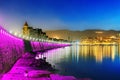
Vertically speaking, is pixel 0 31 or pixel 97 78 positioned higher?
pixel 0 31

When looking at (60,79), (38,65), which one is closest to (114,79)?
(38,65)

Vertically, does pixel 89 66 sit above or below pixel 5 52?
below

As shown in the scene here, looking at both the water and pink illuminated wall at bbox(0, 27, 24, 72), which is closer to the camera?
pink illuminated wall at bbox(0, 27, 24, 72)

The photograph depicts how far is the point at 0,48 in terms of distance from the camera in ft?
109

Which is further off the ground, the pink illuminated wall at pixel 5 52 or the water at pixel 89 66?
the pink illuminated wall at pixel 5 52

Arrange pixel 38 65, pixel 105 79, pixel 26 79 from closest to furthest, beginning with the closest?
pixel 26 79
pixel 105 79
pixel 38 65

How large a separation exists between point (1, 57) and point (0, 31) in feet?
20.7

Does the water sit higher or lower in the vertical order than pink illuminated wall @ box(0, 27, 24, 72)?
lower

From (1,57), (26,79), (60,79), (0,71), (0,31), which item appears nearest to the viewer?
(26,79)

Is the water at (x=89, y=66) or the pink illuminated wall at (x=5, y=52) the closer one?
the pink illuminated wall at (x=5, y=52)

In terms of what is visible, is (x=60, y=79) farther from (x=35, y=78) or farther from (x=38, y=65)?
(x=38, y=65)

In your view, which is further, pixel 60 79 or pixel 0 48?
pixel 0 48

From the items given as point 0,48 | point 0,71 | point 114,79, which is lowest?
point 114,79

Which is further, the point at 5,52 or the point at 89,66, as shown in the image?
the point at 89,66
